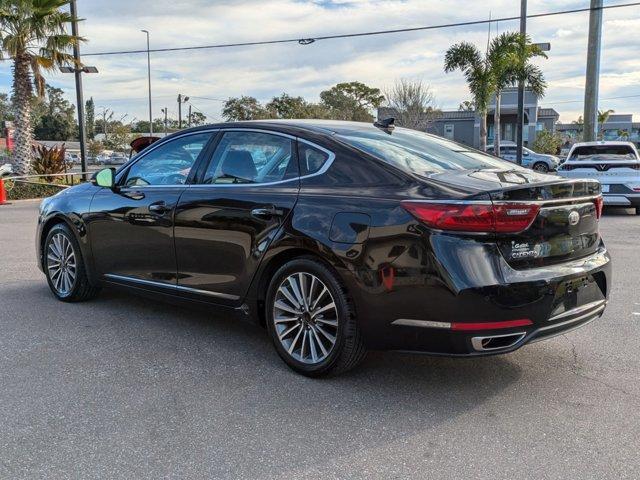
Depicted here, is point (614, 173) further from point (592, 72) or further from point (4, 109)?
point (4, 109)

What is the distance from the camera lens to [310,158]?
4000 mm

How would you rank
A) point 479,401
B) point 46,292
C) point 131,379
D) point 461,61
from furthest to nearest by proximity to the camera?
point 461,61 → point 46,292 → point 131,379 → point 479,401

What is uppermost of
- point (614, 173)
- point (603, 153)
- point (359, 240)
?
point (603, 153)

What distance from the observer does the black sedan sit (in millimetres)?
3260

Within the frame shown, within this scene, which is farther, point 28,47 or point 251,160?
point 28,47

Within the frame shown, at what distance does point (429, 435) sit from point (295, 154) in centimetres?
199

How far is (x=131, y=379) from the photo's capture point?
12.8 feet

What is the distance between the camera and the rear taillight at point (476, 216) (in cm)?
322

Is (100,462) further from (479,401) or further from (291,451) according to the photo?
(479,401)

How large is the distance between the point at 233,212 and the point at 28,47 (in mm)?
19259

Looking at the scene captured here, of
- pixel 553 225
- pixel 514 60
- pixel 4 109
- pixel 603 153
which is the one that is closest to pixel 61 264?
pixel 553 225

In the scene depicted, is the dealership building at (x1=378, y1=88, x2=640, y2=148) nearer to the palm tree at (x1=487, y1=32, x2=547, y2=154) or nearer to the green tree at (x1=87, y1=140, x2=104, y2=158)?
the palm tree at (x1=487, y1=32, x2=547, y2=154)

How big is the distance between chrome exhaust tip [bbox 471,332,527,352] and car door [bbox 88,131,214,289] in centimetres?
242


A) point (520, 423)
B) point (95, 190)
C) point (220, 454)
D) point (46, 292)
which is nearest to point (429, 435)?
point (520, 423)
